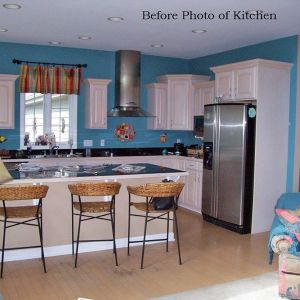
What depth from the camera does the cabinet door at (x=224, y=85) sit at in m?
5.99

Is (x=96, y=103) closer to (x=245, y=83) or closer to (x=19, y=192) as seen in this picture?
(x=245, y=83)

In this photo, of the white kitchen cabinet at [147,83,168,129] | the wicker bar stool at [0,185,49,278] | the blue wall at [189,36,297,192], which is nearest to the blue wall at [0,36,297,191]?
the blue wall at [189,36,297,192]

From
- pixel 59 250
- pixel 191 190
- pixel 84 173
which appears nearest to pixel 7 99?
pixel 84 173

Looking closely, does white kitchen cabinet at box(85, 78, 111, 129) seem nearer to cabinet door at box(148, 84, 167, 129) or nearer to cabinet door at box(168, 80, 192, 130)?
cabinet door at box(148, 84, 167, 129)

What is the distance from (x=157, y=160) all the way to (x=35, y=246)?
3325mm

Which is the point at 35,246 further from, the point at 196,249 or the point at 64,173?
the point at 196,249

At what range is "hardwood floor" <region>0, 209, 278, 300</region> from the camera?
12.2 feet

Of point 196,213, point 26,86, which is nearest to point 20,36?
point 26,86

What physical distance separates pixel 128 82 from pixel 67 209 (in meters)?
3.03

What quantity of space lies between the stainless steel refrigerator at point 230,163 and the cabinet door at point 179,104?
3.86 ft

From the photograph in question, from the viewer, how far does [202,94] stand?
7148 millimetres

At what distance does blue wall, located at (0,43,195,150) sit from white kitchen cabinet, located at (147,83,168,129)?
8.9 inches

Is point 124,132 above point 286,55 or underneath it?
underneath

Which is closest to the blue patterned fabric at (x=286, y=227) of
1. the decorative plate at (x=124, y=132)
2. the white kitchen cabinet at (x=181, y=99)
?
the white kitchen cabinet at (x=181, y=99)
